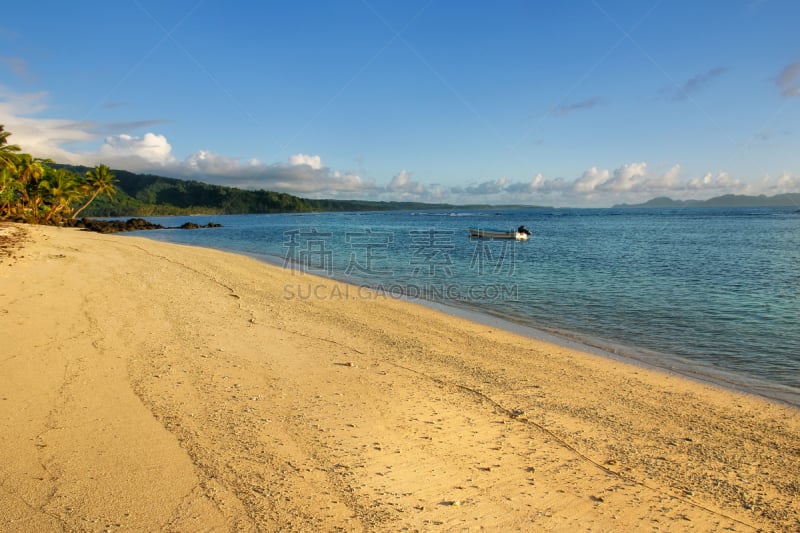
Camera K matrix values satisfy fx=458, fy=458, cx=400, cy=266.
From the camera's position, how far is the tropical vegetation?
3684 centimetres

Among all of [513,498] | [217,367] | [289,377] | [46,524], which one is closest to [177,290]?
[217,367]

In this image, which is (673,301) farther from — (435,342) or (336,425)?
(336,425)

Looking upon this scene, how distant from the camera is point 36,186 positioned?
49656 millimetres

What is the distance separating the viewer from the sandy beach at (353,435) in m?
3.96

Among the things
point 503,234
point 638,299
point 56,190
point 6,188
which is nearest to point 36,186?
point 56,190

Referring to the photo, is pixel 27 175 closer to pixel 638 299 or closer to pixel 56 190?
pixel 56 190

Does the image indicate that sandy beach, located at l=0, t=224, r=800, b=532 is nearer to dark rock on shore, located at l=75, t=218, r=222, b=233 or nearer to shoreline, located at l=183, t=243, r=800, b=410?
shoreline, located at l=183, t=243, r=800, b=410

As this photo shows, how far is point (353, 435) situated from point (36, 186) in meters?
59.9

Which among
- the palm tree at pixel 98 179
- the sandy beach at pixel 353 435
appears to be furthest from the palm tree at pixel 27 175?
the sandy beach at pixel 353 435

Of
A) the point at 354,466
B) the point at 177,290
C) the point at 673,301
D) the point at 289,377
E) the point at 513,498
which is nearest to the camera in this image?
the point at 513,498

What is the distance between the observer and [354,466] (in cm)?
466

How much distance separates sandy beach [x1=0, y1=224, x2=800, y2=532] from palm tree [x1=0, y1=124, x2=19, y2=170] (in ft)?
108

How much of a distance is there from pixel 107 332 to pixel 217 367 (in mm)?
2974

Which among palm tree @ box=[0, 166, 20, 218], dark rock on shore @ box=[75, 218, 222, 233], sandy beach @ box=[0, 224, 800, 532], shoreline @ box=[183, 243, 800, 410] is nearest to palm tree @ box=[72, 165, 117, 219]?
dark rock on shore @ box=[75, 218, 222, 233]
